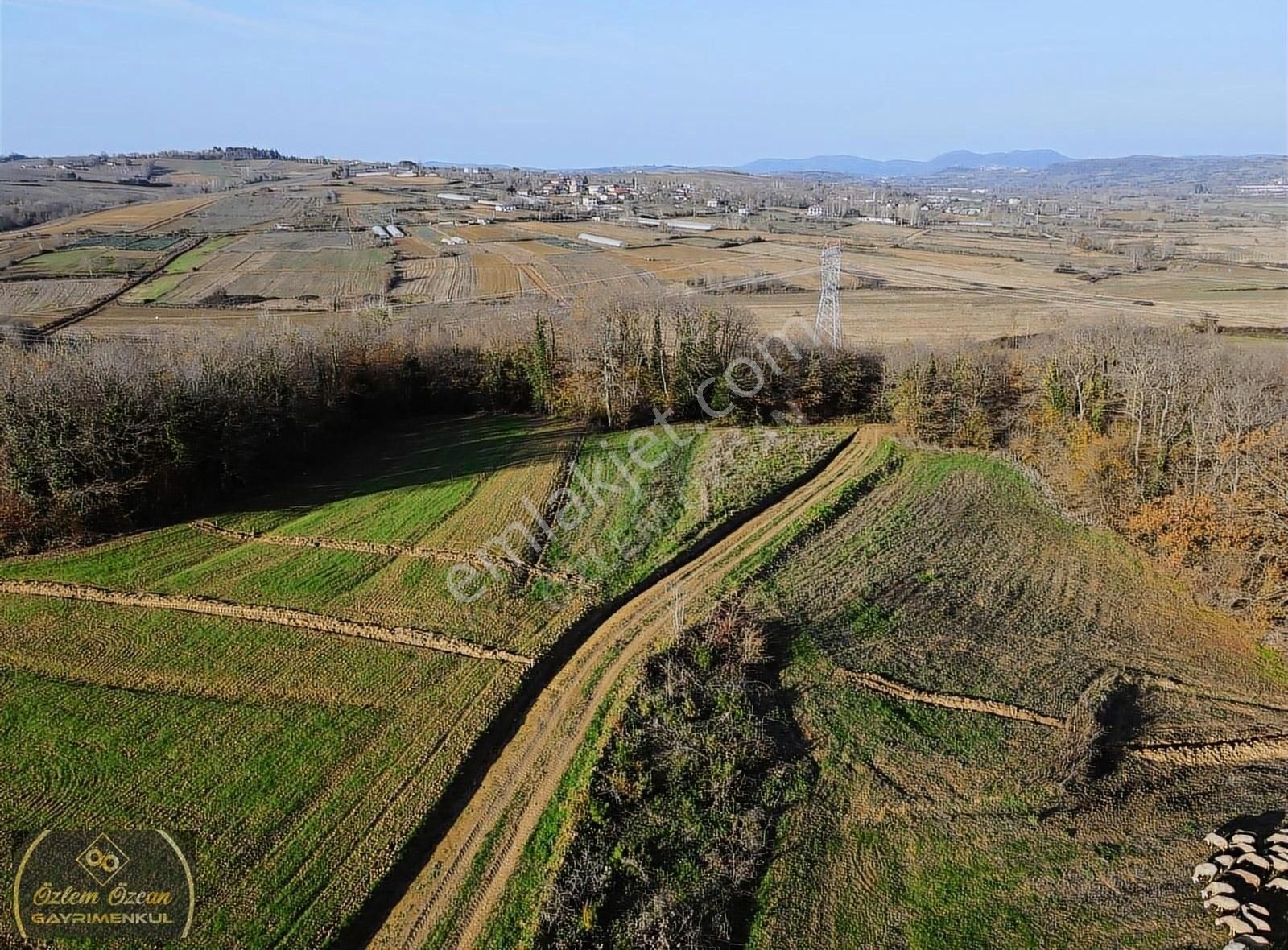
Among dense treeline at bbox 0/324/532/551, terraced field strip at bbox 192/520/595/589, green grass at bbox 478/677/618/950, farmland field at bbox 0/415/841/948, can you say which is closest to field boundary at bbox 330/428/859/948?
farmland field at bbox 0/415/841/948

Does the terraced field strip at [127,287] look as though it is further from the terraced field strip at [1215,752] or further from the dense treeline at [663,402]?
the terraced field strip at [1215,752]

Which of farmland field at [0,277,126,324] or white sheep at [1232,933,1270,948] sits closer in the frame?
white sheep at [1232,933,1270,948]

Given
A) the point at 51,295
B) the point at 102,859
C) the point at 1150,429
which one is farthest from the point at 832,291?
the point at 51,295

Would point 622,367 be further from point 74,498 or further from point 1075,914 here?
point 1075,914

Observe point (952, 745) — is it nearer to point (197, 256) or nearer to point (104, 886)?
point (104, 886)

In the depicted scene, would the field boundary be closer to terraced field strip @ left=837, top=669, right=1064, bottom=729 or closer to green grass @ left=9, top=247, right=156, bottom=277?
terraced field strip @ left=837, top=669, right=1064, bottom=729

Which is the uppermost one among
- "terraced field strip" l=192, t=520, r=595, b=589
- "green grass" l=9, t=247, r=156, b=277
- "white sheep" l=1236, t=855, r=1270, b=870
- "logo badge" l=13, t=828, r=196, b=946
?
"green grass" l=9, t=247, r=156, b=277
